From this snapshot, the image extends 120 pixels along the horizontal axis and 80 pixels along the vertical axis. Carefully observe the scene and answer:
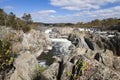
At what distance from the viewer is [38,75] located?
11562 mm

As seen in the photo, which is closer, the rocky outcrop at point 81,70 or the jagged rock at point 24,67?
the rocky outcrop at point 81,70

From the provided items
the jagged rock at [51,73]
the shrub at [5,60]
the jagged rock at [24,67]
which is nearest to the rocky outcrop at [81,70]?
the jagged rock at [51,73]

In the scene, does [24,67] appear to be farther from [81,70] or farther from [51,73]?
[81,70]

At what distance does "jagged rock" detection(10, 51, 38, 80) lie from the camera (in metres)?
11.1

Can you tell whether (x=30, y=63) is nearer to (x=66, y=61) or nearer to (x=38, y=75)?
(x=38, y=75)

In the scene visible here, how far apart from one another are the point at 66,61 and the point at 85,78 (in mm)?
1922

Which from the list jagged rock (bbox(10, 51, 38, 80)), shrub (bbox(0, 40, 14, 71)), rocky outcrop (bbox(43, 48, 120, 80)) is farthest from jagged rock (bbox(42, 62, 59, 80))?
shrub (bbox(0, 40, 14, 71))

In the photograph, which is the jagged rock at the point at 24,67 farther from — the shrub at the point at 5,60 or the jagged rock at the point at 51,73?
the jagged rock at the point at 51,73

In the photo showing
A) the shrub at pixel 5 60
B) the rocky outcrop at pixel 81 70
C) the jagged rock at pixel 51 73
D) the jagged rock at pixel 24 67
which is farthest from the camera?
the shrub at pixel 5 60

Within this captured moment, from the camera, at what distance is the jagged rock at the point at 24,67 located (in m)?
11.1

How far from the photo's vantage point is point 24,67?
11586 mm

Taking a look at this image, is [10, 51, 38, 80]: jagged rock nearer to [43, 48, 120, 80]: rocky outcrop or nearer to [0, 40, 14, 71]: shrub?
[0, 40, 14, 71]: shrub

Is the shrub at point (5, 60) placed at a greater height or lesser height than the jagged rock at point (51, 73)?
greater

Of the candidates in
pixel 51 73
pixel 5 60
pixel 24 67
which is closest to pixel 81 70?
pixel 51 73
